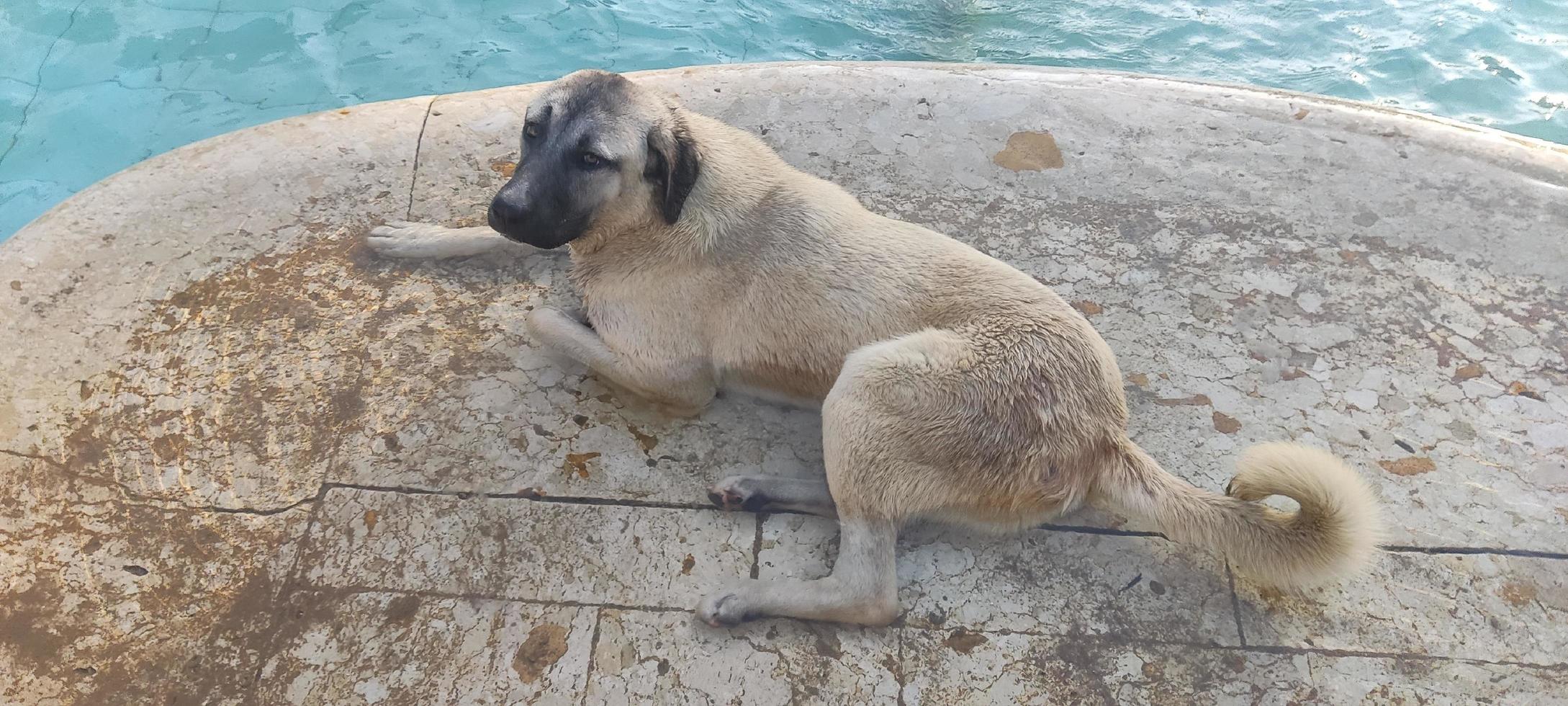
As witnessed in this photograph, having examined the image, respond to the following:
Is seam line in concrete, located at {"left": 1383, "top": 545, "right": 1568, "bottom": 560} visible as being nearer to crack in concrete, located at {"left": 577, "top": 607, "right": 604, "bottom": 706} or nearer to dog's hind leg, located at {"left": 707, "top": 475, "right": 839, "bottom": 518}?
dog's hind leg, located at {"left": 707, "top": 475, "right": 839, "bottom": 518}

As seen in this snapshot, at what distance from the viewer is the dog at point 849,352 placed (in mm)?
2590

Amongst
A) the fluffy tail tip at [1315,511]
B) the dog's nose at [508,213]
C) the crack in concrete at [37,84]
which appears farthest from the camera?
the crack in concrete at [37,84]

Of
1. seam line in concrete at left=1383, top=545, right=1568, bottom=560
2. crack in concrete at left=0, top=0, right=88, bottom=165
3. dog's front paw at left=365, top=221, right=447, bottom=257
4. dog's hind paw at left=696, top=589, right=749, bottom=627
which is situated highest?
dog's front paw at left=365, top=221, right=447, bottom=257

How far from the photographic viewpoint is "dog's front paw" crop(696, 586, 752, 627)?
2594 millimetres

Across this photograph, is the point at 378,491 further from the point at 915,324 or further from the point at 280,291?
the point at 915,324

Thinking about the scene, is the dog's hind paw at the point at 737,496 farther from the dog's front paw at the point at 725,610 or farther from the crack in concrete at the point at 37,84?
the crack in concrete at the point at 37,84

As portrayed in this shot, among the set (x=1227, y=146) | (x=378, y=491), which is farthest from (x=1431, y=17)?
(x=378, y=491)

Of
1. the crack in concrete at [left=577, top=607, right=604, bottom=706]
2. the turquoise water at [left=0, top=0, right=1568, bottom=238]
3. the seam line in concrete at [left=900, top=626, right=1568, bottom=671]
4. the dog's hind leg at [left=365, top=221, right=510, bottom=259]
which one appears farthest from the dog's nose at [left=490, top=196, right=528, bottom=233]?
the turquoise water at [left=0, top=0, right=1568, bottom=238]

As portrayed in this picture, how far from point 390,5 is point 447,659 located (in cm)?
667

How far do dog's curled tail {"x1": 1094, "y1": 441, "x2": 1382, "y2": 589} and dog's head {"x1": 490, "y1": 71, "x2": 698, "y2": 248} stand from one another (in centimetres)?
177

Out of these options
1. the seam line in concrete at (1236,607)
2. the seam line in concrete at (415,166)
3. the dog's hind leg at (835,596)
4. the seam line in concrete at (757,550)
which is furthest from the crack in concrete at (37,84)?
the seam line in concrete at (1236,607)

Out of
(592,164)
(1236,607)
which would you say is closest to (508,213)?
(592,164)

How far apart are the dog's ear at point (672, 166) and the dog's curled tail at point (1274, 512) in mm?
1680

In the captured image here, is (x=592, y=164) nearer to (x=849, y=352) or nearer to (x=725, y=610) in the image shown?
(x=849, y=352)
